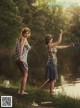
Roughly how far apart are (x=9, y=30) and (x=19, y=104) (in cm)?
2081

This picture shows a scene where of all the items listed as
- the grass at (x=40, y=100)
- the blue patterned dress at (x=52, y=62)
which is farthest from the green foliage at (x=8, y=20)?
the grass at (x=40, y=100)

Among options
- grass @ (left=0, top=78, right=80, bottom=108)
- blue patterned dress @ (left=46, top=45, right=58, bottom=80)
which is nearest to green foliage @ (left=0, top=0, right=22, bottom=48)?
blue patterned dress @ (left=46, top=45, right=58, bottom=80)

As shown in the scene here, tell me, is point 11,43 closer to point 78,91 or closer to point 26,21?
point 26,21

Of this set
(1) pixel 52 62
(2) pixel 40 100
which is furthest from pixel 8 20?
(2) pixel 40 100

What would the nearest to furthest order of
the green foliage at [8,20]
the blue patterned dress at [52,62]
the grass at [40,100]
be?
1. the grass at [40,100]
2. the blue patterned dress at [52,62]
3. the green foliage at [8,20]

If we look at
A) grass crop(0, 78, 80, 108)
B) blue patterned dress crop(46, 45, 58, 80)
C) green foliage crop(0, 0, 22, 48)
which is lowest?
grass crop(0, 78, 80, 108)

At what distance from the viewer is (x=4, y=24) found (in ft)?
96.0

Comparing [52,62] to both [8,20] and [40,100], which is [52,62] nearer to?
[40,100]

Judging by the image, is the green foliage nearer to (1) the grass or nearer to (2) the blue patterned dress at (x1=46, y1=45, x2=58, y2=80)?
(2) the blue patterned dress at (x1=46, y1=45, x2=58, y2=80)

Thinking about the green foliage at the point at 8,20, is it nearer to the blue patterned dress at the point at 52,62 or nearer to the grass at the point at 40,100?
the blue patterned dress at the point at 52,62

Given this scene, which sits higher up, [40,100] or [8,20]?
[8,20]

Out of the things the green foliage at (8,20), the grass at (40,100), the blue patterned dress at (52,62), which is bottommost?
the grass at (40,100)

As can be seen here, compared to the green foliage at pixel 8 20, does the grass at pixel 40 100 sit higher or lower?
lower

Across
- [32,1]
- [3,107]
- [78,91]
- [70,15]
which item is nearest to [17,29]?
[32,1]
